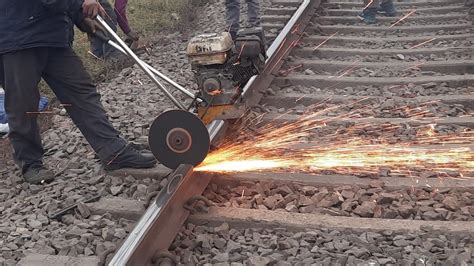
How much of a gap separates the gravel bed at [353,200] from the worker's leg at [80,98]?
37.6 inches

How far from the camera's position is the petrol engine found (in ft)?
13.4

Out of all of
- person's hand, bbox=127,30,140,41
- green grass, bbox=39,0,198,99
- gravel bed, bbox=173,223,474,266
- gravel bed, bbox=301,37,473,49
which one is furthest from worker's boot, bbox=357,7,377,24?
gravel bed, bbox=173,223,474,266

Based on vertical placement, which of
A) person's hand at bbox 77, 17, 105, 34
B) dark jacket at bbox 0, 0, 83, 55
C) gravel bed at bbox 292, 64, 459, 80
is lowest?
gravel bed at bbox 292, 64, 459, 80

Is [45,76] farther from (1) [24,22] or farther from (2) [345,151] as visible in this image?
(2) [345,151]

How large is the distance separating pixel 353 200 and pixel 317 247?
21.6 inches

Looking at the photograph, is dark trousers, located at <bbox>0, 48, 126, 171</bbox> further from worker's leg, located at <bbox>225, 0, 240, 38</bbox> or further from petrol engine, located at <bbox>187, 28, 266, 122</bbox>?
worker's leg, located at <bbox>225, 0, 240, 38</bbox>

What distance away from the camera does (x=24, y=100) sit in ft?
13.7

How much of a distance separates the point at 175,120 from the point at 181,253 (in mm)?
878

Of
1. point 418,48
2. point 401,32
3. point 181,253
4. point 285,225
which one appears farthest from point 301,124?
point 401,32

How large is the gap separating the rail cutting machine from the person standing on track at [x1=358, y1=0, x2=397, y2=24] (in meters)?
3.58

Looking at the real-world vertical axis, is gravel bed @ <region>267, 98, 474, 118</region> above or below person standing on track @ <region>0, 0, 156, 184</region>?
below

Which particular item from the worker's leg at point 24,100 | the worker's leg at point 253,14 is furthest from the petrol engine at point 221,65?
the worker's leg at point 253,14

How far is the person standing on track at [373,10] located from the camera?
759 cm

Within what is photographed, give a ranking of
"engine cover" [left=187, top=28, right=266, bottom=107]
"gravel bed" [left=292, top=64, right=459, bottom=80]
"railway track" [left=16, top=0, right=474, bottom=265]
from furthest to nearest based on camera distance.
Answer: "gravel bed" [left=292, top=64, right=459, bottom=80], "engine cover" [left=187, top=28, right=266, bottom=107], "railway track" [left=16, top=0, right=474, bottom=265]
